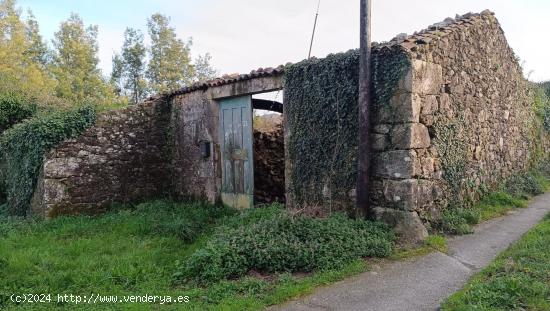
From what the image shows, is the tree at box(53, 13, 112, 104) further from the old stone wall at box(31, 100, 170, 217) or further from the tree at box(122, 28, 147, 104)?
the old stone wall at box(31, 100, 170, 217)

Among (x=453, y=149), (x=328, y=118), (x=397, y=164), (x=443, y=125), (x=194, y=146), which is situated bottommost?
(x=397, y=164)

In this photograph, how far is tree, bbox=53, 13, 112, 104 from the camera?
26.7 meters

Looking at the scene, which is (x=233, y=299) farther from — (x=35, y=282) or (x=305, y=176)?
(x=305, y=176)

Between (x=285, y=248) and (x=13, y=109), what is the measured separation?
31.9 feet

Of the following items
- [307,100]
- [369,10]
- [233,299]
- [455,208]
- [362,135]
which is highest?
[369,10]

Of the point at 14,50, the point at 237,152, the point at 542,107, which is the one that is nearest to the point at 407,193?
the point at 237,152

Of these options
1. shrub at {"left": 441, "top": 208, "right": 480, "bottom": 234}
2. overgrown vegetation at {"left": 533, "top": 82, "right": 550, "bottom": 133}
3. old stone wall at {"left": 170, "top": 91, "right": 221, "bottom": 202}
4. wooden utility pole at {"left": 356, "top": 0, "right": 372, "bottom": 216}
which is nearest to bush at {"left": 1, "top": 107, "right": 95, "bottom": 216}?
old stone wall at {"left": 170, "top": 91, "right": 221, "bottom": 202}

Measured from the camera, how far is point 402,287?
4.25 metres

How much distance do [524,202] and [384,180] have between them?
13.1ft

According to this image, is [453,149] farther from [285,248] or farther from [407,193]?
[285,248]

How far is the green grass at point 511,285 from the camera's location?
355 cm

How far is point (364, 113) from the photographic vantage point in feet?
19.7

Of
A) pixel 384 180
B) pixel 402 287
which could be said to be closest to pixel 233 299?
pixel 402 287

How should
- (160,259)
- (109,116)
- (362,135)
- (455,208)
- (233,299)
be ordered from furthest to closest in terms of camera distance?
(109,116), (455,208), (362,135), (160,259), (233,299)
